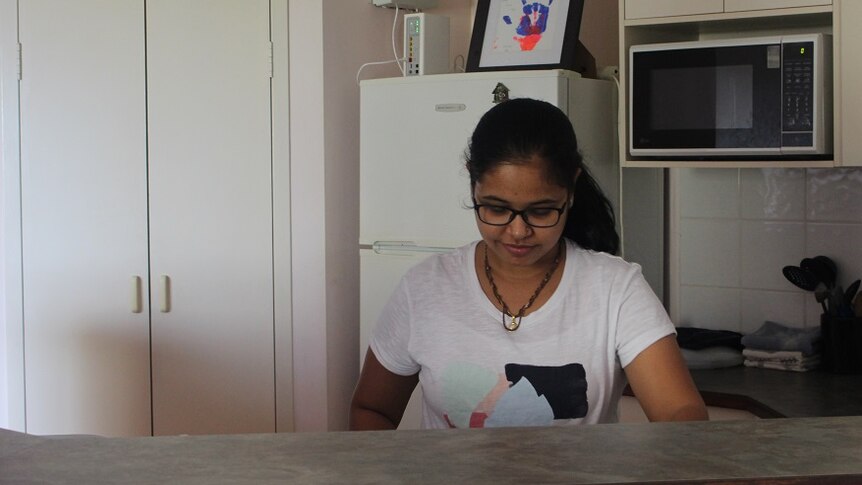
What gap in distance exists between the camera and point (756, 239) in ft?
10.2

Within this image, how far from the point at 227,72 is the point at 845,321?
6.10 feet

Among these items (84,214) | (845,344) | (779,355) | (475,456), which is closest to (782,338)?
(779,355)

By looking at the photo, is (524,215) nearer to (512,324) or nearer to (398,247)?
(512,324)

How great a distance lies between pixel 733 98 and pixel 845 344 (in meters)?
0.68

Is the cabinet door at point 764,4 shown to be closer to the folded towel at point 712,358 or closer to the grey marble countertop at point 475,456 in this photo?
the folded towel at point 712,358

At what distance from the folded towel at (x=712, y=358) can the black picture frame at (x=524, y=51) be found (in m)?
0.84

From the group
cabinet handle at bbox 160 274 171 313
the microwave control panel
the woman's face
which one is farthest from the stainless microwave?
cabinet handle at bbox 160 274 171 313

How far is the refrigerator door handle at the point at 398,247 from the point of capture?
3.17 meters

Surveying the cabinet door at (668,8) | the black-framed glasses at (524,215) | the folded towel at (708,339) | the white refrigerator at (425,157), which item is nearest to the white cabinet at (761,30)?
the cabinet door at (668,8)

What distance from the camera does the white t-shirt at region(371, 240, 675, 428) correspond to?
64.6 inches

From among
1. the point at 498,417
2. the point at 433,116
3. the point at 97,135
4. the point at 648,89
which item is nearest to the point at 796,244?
the point at 648,89

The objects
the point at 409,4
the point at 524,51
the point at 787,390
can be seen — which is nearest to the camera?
the point at 787,390

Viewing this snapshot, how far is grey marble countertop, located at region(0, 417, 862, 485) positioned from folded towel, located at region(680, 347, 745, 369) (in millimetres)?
1888

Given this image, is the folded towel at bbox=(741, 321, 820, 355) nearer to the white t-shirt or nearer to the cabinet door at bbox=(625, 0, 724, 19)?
the cabinet door at bbox=(625, 0, 724, 19)
